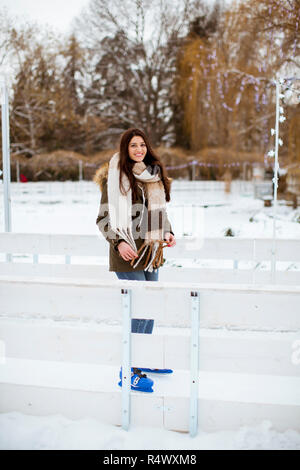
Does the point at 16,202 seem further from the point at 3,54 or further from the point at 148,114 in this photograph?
the point at 148,114

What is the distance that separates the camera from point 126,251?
2.45 metres

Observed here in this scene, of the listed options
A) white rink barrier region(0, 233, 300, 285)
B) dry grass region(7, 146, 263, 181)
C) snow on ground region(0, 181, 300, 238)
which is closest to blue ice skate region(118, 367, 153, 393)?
white rink barrier region(0, 233, 300, 285)

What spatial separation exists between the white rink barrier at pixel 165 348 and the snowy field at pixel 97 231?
6 cm

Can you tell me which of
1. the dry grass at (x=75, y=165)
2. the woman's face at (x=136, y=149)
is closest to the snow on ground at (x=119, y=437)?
the woman's face at (x=136, y=149)

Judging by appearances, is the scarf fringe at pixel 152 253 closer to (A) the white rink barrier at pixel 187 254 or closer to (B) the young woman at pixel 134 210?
(B) the young woman at pixel 134 210

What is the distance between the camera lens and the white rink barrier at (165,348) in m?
1.99

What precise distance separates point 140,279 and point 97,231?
8.28 meters

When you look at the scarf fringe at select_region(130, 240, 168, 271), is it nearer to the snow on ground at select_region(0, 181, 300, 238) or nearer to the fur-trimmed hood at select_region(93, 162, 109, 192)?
the fur-trimmed hood at select_region(93, 162, 109, 192)

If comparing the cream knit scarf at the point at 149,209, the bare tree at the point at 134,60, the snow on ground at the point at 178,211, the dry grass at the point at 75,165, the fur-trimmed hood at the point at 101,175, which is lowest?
the snow on ground at the point at 178,211

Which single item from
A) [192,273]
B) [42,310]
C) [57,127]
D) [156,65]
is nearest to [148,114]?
[156,65]

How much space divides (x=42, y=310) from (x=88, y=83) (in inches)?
829

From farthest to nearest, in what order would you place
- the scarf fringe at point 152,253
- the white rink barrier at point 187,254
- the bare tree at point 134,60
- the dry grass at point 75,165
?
1. the dry grass at point 75,165
2. the bare tree at point 134,60
3. the white rink barrier at point 187,254
4. the scarf fringe at point 152,253

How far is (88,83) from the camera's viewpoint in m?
21.7

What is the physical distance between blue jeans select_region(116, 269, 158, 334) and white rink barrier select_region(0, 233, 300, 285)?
56.0 inches
